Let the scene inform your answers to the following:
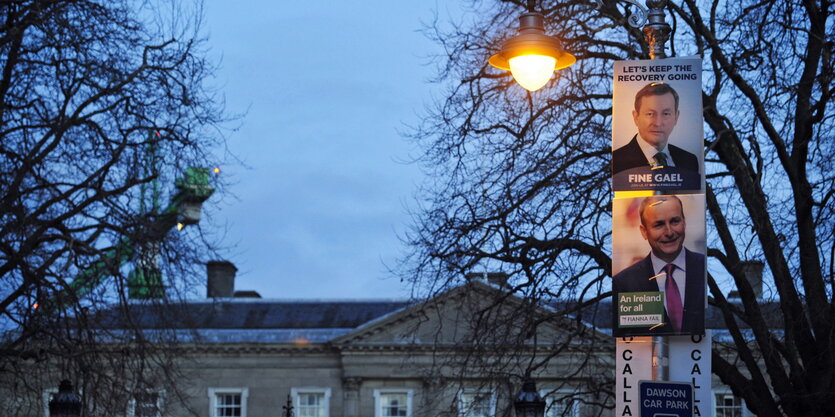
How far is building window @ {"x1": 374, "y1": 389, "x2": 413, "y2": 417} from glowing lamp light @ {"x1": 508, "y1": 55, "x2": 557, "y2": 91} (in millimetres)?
45747

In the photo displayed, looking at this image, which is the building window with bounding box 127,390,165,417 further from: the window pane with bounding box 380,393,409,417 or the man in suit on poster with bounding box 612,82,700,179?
the window pane with bounding box 380,393,409,417

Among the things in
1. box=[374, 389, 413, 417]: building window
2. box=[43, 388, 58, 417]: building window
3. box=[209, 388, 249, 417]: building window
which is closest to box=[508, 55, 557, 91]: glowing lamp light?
box=[43, 388, 58, 417]: building window

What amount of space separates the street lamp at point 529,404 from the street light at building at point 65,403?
685 centimetres

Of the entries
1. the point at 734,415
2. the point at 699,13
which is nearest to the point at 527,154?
the point at 699,13

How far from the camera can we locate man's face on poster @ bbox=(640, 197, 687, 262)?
33.7 ft

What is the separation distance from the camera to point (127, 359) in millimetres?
22969

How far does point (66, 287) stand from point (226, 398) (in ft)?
117

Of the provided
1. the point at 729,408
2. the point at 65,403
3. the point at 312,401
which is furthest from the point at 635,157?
the point at 312,401

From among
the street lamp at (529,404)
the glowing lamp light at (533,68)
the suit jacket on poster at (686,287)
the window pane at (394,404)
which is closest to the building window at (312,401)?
the window pane at (394,404)

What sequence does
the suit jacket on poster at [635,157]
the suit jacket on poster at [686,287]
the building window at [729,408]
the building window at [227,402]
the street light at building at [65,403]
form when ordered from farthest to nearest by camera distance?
the building window at [227,402], the building window at [729,408], the street light at building at [65,403], the suit jacket on poster at [635,157], the suit jacket on poster at [686,287]

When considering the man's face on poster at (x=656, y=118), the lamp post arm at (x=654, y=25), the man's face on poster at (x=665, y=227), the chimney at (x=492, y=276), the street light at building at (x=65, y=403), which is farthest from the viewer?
the chimney at (x=492, y=276)

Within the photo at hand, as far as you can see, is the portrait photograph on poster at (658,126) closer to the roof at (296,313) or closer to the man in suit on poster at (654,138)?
the man in suit on poster at (654,138)

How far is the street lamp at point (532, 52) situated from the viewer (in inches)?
455

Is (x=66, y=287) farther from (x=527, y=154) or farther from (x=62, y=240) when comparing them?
(x=527, y=154)
